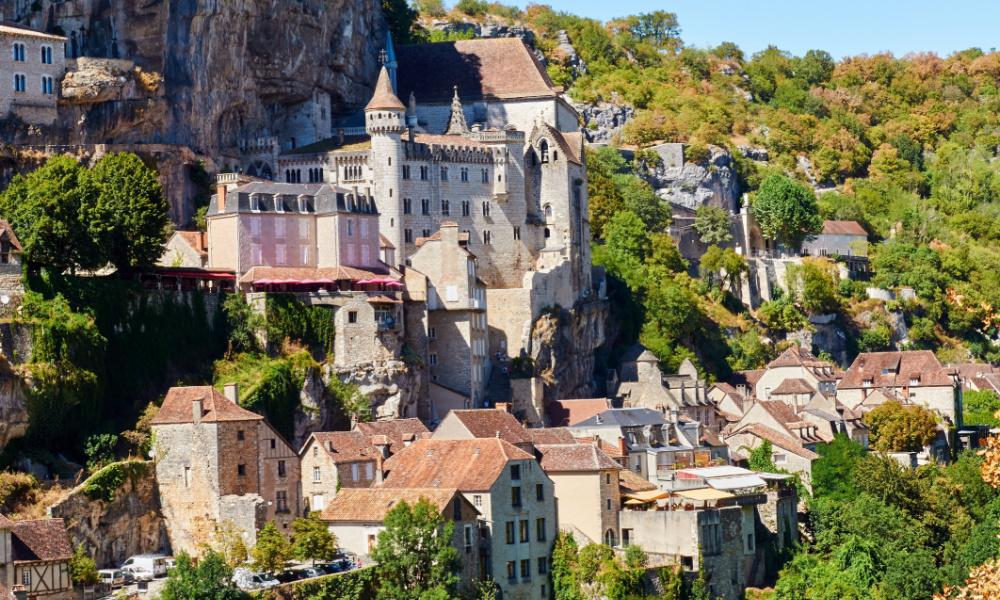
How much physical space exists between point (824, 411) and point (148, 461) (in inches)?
1755

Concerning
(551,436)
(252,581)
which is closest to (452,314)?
(551,436)

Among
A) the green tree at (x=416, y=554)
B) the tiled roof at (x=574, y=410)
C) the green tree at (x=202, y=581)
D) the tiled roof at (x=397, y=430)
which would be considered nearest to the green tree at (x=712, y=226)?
the tiled roof at (x=574, y=410)

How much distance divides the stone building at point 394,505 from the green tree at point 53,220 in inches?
601

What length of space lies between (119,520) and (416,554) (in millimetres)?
11343

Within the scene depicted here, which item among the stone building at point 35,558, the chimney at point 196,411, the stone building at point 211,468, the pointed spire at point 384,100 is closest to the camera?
the stone building at point 35,558

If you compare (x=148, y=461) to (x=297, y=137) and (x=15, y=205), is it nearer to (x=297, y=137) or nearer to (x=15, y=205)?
(x=15, y=205)

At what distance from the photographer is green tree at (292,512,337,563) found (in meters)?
67.4

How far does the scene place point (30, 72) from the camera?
87.3m

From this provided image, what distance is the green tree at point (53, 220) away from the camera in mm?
74812

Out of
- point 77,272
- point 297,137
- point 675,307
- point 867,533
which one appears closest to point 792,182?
point 675,307

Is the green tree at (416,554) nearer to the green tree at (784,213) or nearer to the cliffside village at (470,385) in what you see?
the cliffside village at (470,385)

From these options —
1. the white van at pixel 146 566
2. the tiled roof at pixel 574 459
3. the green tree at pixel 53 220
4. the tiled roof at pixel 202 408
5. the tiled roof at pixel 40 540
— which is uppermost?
the green tree at pixel 53 220

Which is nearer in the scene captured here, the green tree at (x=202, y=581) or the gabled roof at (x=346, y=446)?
the green tree at (x=202, y=581)

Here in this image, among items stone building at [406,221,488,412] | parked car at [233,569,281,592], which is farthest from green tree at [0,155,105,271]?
parked car at [233,569,281,592]
